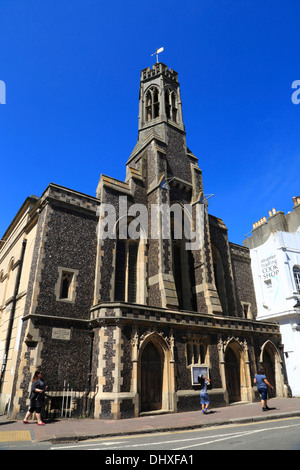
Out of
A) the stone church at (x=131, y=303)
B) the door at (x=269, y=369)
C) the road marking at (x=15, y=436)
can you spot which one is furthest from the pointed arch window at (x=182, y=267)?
the road marking at (x=15, y=436)

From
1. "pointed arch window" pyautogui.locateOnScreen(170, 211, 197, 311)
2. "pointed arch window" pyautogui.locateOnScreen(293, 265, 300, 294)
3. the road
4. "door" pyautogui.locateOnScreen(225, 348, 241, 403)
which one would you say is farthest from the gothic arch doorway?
the road

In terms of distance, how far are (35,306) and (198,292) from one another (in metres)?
9.54

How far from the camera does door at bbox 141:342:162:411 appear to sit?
13.0 metres

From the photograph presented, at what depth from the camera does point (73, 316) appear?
14.3 m

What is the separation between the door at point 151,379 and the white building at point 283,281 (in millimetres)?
9830

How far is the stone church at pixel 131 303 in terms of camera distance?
42.1 feet

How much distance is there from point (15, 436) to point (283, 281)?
61.2 feet

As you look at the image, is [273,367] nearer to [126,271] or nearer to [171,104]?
[126,271]

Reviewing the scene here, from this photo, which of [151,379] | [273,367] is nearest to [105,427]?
[151,379]

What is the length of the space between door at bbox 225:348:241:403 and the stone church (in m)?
0.05

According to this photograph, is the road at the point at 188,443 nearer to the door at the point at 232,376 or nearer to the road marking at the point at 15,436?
the road marking at the point at 15,436

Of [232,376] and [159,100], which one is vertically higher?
[159,100]

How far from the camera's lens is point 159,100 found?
2516 cm
